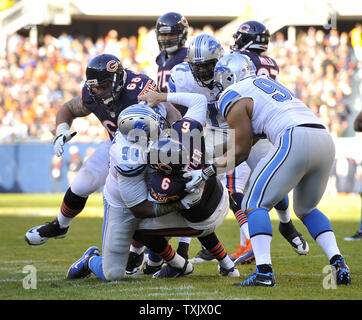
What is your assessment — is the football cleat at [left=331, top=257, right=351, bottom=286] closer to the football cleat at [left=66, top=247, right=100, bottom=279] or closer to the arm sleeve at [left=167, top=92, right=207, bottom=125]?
the arm sleeve at [left=167, top=92, right=207, bottom=125]

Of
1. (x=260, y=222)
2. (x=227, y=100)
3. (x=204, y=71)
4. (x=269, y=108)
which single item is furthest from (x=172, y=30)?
(x=260, y=222)

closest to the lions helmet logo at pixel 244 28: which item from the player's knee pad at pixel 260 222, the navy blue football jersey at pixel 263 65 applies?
the navy blue football jersey at pixel 263 65

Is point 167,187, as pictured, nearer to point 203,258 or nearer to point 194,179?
point 194,179

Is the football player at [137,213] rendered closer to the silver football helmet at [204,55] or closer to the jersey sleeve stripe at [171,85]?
the silver football helmet at [204,55]

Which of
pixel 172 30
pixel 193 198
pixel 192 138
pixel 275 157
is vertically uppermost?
pixel 172 30

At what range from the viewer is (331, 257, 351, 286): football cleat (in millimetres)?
4711

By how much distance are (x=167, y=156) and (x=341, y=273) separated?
4.76 feet

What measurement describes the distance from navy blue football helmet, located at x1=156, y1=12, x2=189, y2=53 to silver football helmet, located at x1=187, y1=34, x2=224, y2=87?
1.08 m

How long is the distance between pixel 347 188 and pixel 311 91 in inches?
127

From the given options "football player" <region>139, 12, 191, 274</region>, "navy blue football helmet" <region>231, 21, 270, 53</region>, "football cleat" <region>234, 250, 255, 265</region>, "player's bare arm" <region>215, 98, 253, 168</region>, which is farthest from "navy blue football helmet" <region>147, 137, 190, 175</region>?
"navy blue football helmet" <region>231, 21, 270, 53</region>

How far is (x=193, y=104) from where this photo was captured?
5.00 m

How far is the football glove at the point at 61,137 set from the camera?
552 cm
